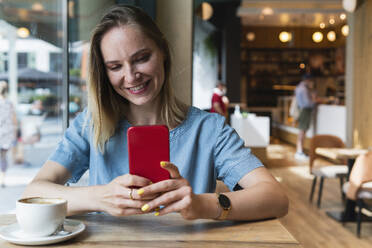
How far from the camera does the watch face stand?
114cm

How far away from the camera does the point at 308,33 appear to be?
14.7m

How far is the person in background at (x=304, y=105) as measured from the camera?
8945 mm

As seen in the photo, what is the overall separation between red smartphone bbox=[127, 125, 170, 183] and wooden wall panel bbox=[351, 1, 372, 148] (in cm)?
638

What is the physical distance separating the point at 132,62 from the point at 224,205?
497 mm

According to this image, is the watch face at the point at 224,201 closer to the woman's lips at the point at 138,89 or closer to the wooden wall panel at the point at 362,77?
the woman's lips at the point at 138,89

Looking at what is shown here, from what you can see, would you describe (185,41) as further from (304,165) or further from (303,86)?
(303,86)

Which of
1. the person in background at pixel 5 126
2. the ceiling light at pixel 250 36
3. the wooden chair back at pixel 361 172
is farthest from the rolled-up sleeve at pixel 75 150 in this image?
the ceiling light at pixel 250 36

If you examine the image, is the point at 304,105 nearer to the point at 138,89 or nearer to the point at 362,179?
the point at 362,179

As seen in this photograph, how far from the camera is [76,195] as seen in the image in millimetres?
1161

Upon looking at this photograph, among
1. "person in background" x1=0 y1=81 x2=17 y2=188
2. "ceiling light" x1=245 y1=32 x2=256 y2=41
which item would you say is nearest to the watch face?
"person in background" x1=0 y1=81 x2=17 y2=188

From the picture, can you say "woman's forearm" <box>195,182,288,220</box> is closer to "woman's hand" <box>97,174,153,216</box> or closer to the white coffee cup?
"woman's hand" <box>97,174,153,216</box>

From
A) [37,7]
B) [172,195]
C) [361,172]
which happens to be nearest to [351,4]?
[361,172]

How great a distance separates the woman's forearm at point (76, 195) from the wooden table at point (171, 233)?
3 centimetres

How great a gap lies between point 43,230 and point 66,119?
1.61 m
